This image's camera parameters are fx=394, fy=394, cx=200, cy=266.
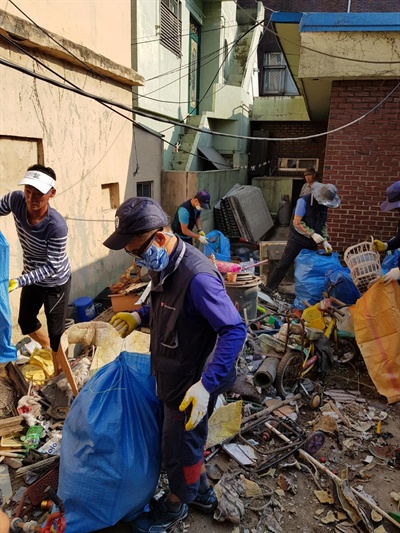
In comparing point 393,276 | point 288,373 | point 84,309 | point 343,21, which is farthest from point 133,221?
point 343,21

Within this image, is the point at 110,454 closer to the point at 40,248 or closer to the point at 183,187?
the point at 40,248

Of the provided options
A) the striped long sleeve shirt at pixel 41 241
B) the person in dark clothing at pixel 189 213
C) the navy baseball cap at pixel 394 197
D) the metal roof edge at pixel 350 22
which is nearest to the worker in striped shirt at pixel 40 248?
the striped long sleeve shirt at pixel 41 241

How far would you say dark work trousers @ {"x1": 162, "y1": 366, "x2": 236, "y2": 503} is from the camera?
7.02 feet

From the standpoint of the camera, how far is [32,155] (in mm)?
4602

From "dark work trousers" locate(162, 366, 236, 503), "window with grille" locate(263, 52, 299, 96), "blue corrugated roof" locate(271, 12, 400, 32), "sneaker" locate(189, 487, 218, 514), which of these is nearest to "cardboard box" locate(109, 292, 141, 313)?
"sneaker" locate(189, 487, 218, 514)

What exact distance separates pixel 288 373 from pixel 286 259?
2628 mm

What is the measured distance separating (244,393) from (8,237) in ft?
9.67

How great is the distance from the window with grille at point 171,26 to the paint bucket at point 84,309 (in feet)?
22.7

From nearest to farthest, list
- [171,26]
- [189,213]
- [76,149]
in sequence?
[76,149]
[189,213]
[171,26]

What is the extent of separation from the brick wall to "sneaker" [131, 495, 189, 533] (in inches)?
203

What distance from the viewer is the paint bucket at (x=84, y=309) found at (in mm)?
5199

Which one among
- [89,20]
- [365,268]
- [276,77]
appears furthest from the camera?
[276,77]

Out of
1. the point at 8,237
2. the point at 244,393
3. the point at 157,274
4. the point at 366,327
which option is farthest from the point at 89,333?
the point at 366,327

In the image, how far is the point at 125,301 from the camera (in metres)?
5.28
